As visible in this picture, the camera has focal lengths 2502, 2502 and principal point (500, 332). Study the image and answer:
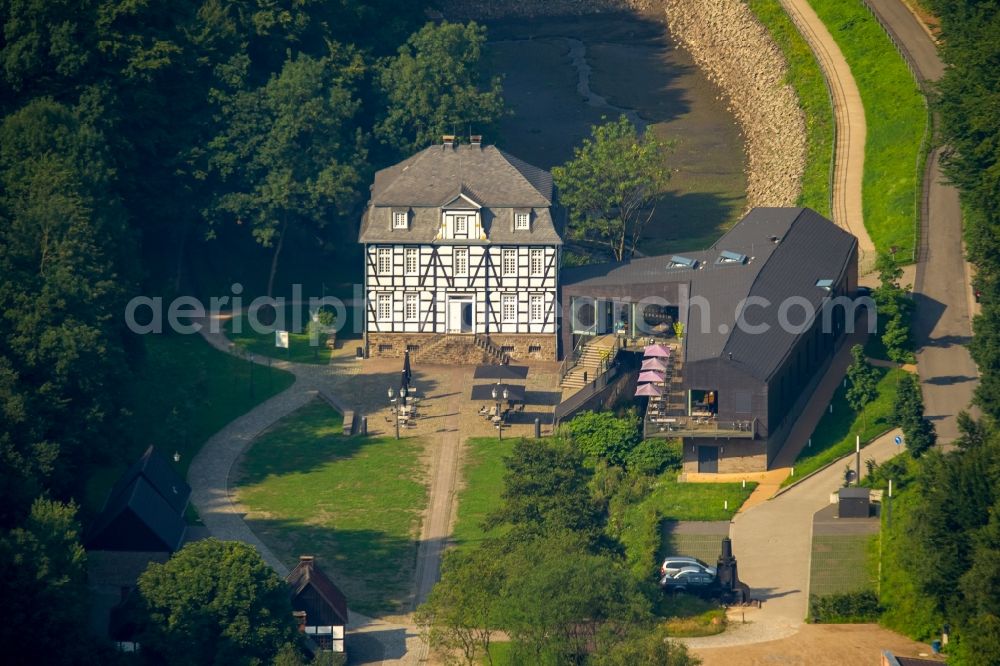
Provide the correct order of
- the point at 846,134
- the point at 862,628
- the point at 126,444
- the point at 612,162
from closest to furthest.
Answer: the point at 862,628 < the point at 126,444 < the point at 612,162 < the point at 846,134

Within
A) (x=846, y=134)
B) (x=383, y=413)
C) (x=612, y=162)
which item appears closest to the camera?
(x=383, y=413)

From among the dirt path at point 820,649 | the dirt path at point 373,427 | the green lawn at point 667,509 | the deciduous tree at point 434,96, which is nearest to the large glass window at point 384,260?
the dirt path at point 373,427

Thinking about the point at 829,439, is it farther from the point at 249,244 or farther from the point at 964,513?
the point at 249,244

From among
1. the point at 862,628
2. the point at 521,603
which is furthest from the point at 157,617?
the point at 862,628

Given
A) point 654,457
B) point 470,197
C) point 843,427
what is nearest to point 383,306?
point 470,197

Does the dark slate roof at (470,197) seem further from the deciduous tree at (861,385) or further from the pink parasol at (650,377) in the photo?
the deciduous tree at (861,385)

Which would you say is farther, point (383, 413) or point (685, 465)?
point (383, 413)

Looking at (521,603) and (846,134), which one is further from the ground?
(846,134)

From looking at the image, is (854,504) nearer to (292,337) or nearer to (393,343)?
(393,343)
